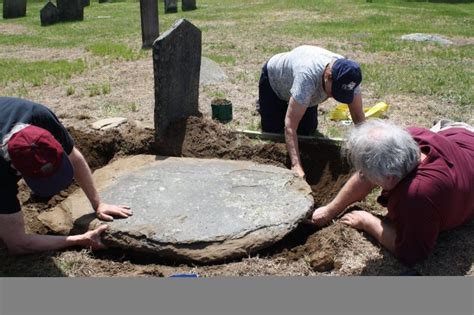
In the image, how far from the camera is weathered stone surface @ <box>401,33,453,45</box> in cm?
1138

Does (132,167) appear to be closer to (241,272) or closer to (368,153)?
(241,272)

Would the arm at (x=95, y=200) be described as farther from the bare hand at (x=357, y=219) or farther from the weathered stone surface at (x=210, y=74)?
the weathered stone surface at (x=210, y=74)

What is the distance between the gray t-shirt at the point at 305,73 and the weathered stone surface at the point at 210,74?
2.80 meters

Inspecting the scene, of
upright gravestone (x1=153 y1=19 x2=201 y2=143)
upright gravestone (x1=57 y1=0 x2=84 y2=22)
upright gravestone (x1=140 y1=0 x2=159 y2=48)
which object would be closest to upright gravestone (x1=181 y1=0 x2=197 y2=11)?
upright gravestone (x1=57 y1=0 x2=84 y2=22)

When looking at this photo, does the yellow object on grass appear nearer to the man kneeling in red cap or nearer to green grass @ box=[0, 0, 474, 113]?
green grass @ box=[0, 0, 474, 113]

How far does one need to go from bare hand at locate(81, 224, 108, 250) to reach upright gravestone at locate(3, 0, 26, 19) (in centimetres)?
1871

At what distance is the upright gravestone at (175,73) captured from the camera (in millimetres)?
4945

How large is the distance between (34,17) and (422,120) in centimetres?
1730

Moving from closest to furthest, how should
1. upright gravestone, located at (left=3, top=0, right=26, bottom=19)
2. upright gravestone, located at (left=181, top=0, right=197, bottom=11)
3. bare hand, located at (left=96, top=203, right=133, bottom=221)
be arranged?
bare hand, located at (left=96, top=203, right=133, bottom=221)
upright gravestone, located at (left=3, top=0, right=26, bottom=19)
upright gravestone, located at (left=181, top=0, right=197, bottom=11)

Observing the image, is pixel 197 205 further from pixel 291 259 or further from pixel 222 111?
pixel 222 111

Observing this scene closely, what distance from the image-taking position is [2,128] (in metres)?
3.02

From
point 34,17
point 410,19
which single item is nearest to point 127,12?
point 34,17

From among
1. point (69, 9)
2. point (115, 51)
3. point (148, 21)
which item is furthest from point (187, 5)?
point (115, 51)

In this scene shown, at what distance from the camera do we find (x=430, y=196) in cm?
311
